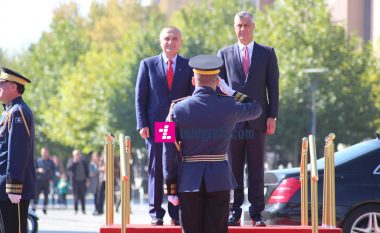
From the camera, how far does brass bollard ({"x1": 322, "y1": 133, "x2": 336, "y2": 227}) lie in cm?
1035

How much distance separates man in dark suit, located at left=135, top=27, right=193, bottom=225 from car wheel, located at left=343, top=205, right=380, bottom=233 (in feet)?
10.7

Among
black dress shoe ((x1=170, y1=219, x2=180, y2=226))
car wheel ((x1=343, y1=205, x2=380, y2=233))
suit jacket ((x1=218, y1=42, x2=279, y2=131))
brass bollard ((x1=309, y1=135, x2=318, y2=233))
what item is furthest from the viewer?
car wheel ((x1=343, y1=205, x2=380, y2=233))

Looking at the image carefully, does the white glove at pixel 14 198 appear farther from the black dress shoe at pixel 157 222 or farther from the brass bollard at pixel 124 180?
the brass bollard at pixel 124 180

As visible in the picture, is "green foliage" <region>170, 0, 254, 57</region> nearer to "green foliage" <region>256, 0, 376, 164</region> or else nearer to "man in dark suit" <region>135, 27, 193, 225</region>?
"green foliage" <region>256, 0, 376, 164</region>

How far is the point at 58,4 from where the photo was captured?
99875 millimetres

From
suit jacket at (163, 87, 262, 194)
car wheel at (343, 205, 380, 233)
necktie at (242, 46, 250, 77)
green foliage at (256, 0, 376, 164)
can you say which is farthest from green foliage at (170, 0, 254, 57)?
suit jacket at (163, 87, 262, 194)

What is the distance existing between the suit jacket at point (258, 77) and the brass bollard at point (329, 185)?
81 centimetres

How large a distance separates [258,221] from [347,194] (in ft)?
9.47

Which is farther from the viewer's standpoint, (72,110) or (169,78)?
(72,110)

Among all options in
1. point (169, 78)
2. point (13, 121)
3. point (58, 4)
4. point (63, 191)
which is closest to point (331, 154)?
point (169, 78)

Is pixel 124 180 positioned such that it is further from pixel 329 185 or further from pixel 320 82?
pixel 320 82

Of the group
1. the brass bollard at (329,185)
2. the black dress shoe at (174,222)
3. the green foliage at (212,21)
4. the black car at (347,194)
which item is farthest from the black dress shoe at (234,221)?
the green foliage at (212,21)

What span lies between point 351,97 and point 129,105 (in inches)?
490

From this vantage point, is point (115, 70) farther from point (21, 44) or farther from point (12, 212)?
point (12, 212)
